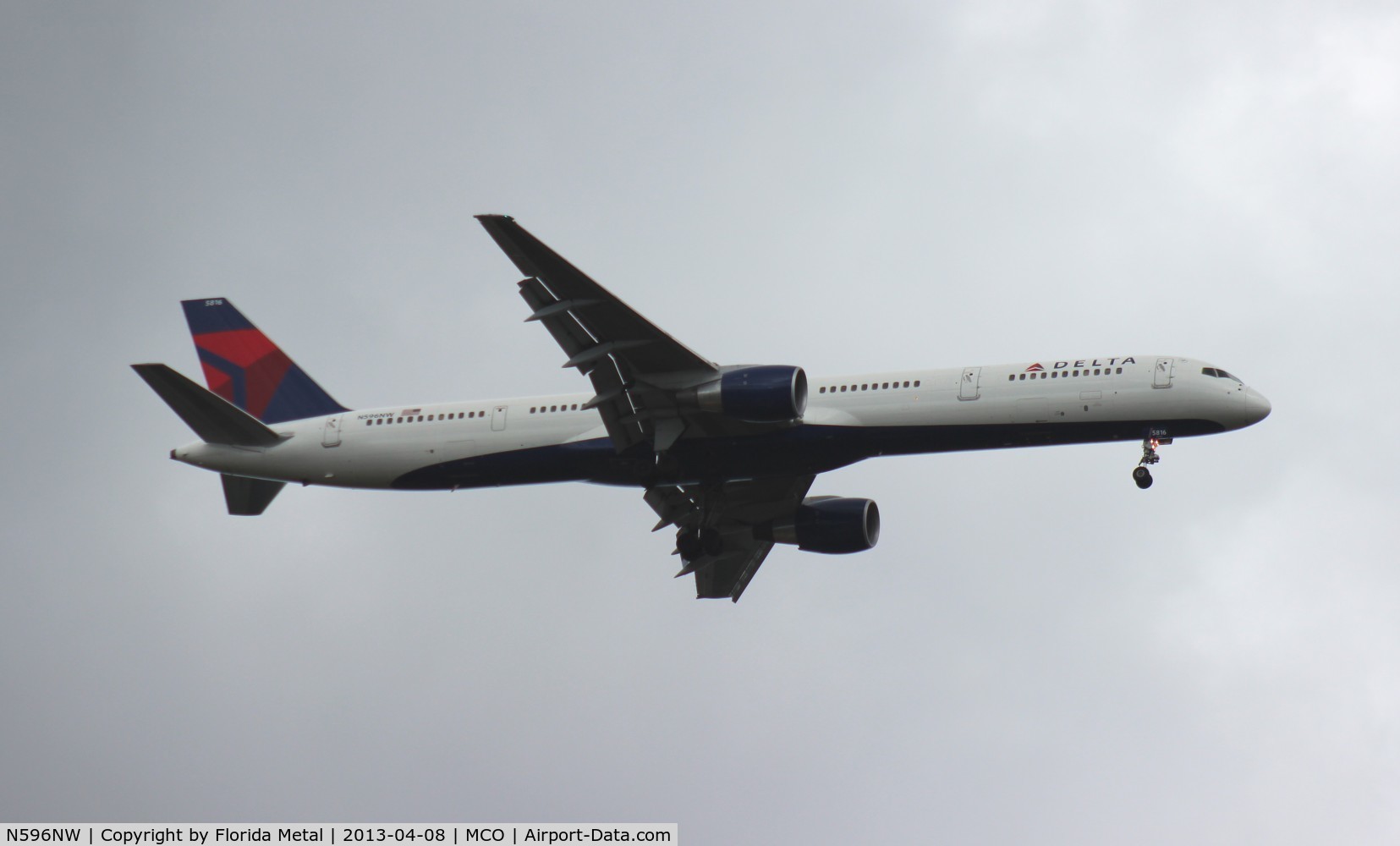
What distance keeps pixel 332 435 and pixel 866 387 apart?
15.5 m

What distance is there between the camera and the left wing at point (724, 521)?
149ft

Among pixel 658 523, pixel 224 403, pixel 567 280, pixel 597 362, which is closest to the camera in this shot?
pixel 567 280

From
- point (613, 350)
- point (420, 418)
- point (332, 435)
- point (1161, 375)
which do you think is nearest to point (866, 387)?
point (613, 350)

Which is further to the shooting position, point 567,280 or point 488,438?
point 488,438

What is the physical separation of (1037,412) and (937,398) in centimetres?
Result: 246

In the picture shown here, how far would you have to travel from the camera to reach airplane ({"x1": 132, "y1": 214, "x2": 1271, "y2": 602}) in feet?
124

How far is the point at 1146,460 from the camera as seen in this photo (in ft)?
125

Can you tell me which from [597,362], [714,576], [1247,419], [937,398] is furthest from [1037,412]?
[714,576]

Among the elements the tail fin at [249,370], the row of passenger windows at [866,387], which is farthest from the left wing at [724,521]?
the tail fin at [249,370]

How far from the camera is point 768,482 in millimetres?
46219

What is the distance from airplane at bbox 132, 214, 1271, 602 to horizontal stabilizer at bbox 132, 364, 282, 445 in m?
0.07

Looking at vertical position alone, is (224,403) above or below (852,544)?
above

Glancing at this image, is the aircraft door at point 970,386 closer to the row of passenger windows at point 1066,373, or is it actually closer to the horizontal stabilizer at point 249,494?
the row of passenger windows at point 1066,373

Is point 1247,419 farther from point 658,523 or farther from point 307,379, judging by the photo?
point 307,379
